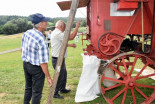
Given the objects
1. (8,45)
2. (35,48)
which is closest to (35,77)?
(35,48)

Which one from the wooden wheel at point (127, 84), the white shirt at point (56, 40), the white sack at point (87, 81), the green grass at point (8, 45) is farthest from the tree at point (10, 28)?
the wooden wheel at point (127, 84)

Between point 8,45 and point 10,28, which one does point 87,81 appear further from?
point 8,45

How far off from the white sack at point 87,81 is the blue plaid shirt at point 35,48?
1.32m

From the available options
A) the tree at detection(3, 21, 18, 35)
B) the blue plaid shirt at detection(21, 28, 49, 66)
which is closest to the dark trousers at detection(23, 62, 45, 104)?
the blue plaid shirt at detection(21, 28, 49, 66)

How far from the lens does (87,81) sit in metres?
3.61

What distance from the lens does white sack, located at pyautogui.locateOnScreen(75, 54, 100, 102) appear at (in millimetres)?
3549

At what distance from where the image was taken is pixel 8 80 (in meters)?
5.05

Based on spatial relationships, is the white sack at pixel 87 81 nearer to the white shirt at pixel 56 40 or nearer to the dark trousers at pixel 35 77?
the white shirt at pixel 56 40

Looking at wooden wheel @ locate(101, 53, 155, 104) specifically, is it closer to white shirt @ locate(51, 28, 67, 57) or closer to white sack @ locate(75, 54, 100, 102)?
white sack @ locate(75, 54, 100, 102)

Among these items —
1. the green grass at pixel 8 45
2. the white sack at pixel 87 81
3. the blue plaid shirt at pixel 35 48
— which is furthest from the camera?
the green grass at pixel 8 45

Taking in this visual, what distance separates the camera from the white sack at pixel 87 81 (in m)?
3.55

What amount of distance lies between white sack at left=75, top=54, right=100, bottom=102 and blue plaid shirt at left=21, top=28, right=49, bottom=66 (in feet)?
4.33

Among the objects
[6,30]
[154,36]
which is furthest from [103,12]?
[6,30]

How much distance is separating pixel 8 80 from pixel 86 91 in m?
2.76
